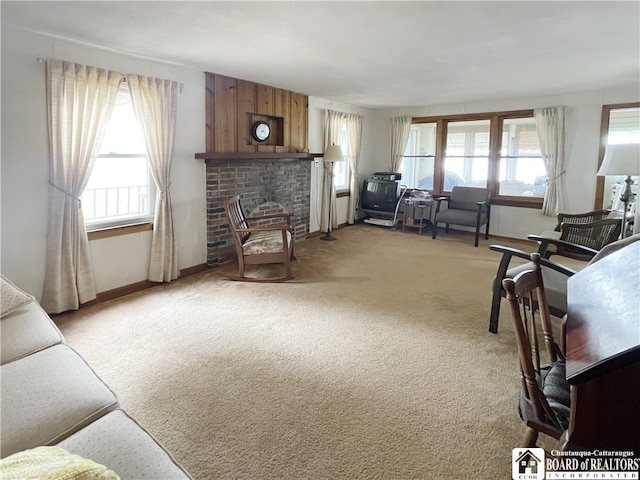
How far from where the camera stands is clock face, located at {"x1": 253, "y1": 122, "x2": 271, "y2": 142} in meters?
5.11

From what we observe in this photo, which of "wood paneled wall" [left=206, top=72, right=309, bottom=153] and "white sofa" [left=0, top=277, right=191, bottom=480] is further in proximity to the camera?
"wood paneled wall" [left=206, top=72, right=309, bottom=153]

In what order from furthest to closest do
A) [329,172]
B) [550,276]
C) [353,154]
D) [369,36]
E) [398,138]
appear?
[398,138]
[353,154]
[329,172]
[369,36]
[550,276]

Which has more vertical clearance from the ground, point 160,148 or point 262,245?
point 160,148

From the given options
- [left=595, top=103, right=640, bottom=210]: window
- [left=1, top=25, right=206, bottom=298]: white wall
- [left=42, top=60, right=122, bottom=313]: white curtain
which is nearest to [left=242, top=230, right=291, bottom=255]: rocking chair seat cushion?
[left=1, top=25, right=206, bottom=298]: white wall

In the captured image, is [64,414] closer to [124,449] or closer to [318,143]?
[124,449]

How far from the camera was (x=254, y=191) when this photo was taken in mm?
5172

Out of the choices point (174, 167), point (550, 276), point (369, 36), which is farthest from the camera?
point (174, 167)

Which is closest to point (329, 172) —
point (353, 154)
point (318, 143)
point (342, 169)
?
point (318, 143)

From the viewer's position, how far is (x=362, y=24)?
2758 mm

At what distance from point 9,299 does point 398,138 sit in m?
6.62

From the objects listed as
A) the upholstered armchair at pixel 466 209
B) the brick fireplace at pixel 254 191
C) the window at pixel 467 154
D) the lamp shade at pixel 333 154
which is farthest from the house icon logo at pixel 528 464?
the window at pixel 467 154

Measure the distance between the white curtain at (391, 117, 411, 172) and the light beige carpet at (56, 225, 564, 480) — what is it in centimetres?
376

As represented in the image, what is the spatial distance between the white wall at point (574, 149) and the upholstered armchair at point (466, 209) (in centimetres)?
33

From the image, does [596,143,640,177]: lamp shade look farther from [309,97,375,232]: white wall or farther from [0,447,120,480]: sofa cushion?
[0,447,120,480]: sofa cushion
